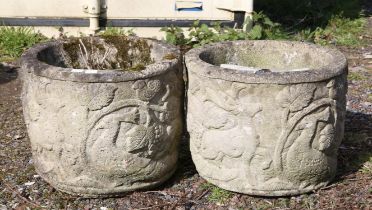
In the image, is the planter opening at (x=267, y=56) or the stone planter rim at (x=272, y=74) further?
the planter opening at (x=267, y=56)

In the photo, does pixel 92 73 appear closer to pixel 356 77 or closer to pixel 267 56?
pixel 267 56

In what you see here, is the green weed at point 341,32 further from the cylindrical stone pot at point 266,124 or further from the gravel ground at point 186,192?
the cylindrical stone pot at point 266,124

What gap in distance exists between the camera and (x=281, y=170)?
3889mm

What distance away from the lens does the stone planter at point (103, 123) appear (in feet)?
12.2

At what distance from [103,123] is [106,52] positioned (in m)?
1.03

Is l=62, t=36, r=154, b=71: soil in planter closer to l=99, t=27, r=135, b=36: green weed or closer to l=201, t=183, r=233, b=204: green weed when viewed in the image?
l=201, t=183, r=233, b=204: green weed

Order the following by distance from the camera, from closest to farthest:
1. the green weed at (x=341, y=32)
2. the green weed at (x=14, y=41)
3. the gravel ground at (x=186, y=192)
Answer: the gravel ground at (x=186, y=192), the green weed at (x=14, y=41), the green weed at (x=341, y=32)

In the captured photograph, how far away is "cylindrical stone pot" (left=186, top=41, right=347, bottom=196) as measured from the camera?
371 centimetres

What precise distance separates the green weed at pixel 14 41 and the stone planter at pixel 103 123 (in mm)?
3261

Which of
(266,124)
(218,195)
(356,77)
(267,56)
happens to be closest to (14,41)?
(267,56)

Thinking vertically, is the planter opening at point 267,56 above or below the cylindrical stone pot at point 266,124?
above

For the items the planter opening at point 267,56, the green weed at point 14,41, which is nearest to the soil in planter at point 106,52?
the planter opening at point 267,56

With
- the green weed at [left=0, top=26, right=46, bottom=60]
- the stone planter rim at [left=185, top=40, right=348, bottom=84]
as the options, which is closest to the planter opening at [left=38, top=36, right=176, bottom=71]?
→ the stone planter rim at [left=185, top=40, right=348, bottom=84]

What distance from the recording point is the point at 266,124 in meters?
3.76
